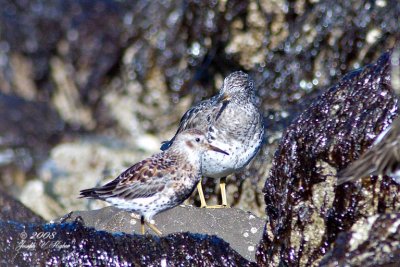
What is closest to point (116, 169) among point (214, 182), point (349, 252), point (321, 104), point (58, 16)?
point (214, 182)

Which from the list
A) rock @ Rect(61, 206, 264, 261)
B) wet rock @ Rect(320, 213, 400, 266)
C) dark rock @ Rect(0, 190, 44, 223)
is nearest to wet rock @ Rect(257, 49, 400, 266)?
wet rock @ Rect(320, 213, 400, 266)

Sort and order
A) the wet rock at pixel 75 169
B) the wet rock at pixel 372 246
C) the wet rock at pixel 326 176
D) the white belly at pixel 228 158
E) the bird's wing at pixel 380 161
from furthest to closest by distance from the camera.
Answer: the wet rock at pixel 75 169 < the white belly at pixel 228 158 < the wet rock at pixel 326 176 < the bird's wing at pixel 380 161 < the wet rock at pixel 372 246

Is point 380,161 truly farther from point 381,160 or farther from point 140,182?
point 140,182

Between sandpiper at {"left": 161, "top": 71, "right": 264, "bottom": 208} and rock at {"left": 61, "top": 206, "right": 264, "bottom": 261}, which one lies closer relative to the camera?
rock at {"left": 61, "top": 206, "right": 264, "bottom": 261}

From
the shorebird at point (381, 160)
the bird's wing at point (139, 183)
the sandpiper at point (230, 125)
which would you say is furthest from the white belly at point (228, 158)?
the shorebird at point (381, 160)

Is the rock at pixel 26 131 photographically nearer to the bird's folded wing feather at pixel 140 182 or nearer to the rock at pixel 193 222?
the rock at pixel 193 222

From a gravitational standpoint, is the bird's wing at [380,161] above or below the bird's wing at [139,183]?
below

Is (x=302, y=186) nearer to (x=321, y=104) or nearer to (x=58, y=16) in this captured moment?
(x=321, y=104)

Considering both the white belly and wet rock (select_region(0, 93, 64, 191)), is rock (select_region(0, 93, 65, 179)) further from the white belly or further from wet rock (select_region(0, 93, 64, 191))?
the white belly
